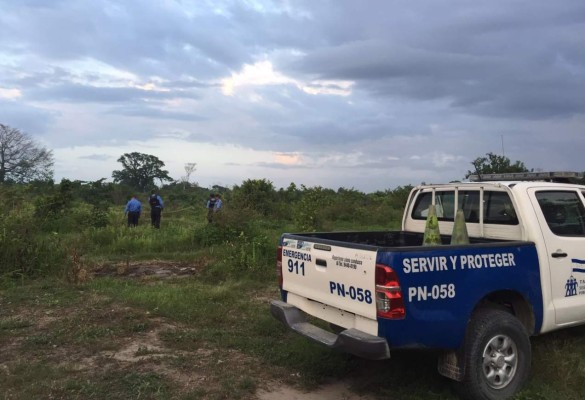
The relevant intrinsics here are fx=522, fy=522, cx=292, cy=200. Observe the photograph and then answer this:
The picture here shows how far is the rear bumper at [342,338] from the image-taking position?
3770 mm

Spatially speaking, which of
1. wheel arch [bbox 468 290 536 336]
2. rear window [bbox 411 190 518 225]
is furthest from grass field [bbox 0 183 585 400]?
rear window [bbox 411 190 518 225]

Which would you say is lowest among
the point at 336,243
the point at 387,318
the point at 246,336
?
the point at 246,336

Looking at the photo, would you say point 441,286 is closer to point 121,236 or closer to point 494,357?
point 494,357

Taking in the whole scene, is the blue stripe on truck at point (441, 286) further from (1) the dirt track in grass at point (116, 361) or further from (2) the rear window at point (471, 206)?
(1) the dirt track in grass at point (116, 361)

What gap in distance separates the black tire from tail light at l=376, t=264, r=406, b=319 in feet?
2.39

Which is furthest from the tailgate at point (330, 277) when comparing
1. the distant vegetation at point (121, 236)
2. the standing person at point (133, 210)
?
the standing person at point (133, 210)

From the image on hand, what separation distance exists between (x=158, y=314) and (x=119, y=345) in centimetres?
126

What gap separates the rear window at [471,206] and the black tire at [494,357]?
1116 mm

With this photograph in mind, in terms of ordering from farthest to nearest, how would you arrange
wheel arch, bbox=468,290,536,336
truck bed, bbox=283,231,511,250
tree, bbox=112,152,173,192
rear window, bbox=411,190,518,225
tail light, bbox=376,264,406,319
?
tree, bbox=112,152,173,192 < truck bed, bbox=283,231,511,250 < rear window, bbox=411,190,518,225 < wheel arch, bbox=468,290,536,336 < tail light, bbox=376,264,406,319

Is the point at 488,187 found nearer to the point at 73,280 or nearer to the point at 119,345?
the point at 119,345

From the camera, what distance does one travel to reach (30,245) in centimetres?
937

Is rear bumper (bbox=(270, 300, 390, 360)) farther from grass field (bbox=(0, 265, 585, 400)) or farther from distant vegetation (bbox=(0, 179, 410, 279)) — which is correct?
distant vegetation (bbox=(0, 179, 410, 279))

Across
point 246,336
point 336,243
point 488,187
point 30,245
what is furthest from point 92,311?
point 488,187

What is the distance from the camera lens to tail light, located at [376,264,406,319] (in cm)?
374
